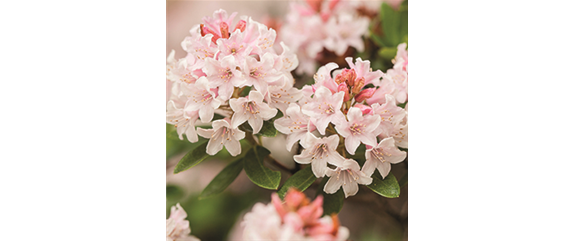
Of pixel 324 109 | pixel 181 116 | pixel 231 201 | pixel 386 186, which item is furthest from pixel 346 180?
pixel 231 201

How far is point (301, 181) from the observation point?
104cm

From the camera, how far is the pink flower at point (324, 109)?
870mm

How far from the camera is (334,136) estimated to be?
887 millimetres

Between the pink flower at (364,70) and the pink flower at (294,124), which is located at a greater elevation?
the pink flower at (364,70)

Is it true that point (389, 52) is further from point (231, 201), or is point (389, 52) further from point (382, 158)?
point (231, 201)

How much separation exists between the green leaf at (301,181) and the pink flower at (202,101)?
26 cm

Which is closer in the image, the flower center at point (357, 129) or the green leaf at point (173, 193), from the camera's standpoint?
the flower center at point (357, 129)

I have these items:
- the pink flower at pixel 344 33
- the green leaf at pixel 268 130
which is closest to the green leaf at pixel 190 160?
the green leaf at pixel 268 130

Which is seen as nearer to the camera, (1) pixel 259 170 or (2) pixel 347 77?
Result: (2) pixel 347 77

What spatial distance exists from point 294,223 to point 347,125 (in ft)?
0.95

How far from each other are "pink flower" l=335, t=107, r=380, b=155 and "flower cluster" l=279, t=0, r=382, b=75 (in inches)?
24.2

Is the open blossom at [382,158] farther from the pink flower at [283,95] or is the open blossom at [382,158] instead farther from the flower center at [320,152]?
the pink flower at [283,95]
